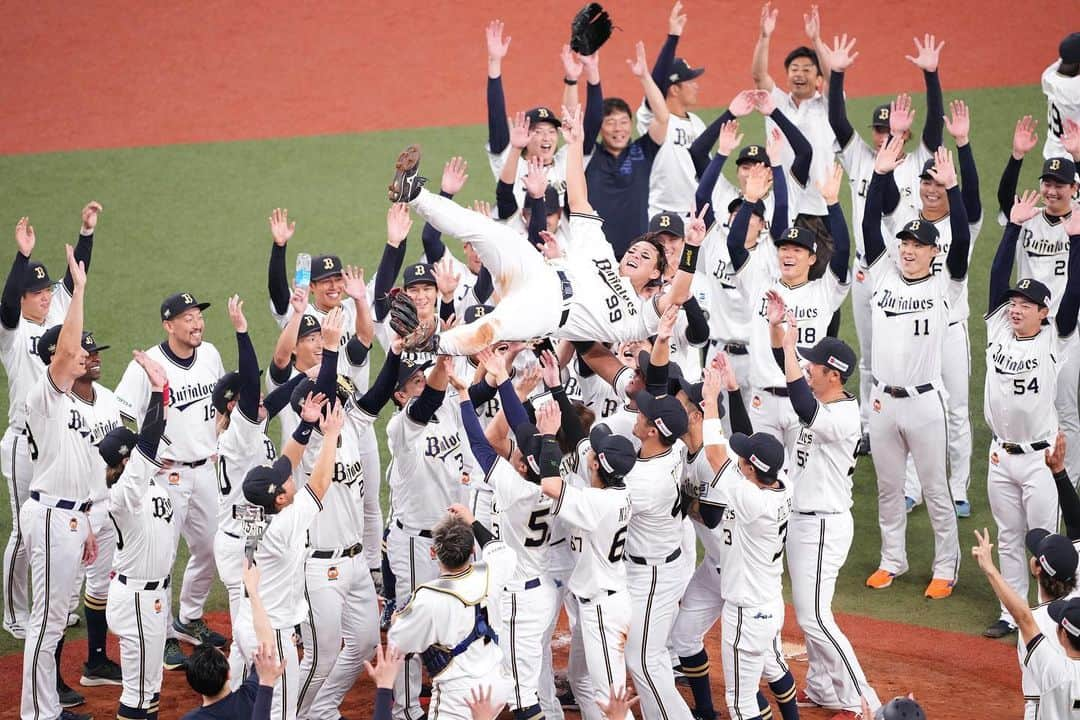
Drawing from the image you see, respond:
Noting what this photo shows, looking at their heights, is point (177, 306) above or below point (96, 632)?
above

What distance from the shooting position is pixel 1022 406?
751 centimetres

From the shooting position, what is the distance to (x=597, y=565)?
6246 millimetres

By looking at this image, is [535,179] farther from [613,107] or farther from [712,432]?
[613,107]

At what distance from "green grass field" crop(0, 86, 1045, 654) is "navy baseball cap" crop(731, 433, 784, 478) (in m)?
4.56

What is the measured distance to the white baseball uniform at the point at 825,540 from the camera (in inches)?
263

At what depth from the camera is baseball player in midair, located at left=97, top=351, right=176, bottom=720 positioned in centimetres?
651

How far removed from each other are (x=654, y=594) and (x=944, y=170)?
130 inches

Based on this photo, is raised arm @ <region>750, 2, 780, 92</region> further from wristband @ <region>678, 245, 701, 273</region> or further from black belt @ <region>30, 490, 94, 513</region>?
black belt @ <region>30, 490, 94, 513</region>

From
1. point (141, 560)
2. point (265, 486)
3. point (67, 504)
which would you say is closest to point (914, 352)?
point (265, 486)

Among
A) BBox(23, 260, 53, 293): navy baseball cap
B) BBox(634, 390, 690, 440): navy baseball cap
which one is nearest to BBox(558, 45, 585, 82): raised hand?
BBox(634, 390, 690, 440): navy baseball cap

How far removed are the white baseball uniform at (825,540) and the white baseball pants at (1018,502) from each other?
1.25 metres

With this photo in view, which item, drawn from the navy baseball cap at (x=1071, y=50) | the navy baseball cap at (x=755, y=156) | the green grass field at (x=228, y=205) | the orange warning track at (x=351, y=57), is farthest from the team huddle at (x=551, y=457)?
the orange warning track at (x=351, y=57)

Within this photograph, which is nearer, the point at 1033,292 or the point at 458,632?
the point at 458,632

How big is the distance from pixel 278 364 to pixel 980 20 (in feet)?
37.7
